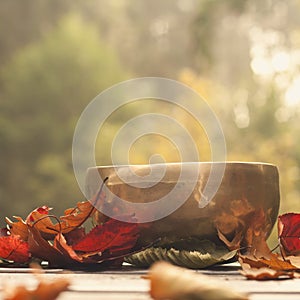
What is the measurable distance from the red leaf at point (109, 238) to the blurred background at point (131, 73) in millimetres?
6359

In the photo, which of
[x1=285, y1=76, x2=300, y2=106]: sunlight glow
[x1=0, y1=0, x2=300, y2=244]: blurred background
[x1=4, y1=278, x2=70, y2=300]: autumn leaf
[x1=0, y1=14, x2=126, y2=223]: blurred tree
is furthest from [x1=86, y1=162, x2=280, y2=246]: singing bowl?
[x1=285, y1=76, x2=300, y2=106]: sunlight glow

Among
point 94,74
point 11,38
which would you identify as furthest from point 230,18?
point 11,38

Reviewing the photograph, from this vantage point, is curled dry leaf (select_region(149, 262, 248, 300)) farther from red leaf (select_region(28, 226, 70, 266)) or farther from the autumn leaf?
red leaf (select_region(28, 226, 70, 266))

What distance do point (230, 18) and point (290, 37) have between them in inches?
36.3

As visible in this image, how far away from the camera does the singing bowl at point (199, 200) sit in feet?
1.71

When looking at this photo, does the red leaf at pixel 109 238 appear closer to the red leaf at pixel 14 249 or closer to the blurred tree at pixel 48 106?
the red leaf at pixel 14 249

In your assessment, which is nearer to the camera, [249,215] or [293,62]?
[249,215]

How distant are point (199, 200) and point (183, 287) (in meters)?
0.27

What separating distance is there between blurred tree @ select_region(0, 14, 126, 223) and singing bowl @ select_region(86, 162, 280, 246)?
6694 mm

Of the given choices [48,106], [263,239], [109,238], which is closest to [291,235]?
[263,239]

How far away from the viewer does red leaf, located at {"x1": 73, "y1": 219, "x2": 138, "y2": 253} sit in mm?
494

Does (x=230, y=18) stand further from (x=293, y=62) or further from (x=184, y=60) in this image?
(x=293, y=62)

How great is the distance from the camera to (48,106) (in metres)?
8.05

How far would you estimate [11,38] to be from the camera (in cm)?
830
